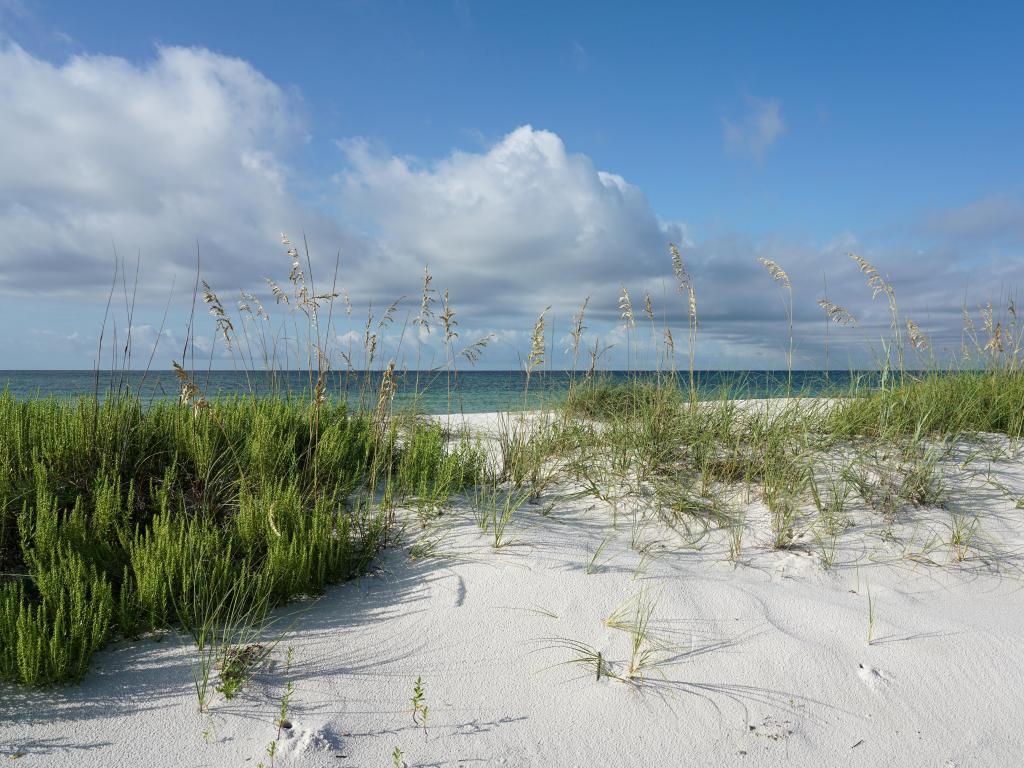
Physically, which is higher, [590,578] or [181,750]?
[590,578]

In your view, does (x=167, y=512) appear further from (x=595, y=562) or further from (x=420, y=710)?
(x=595, y=562)

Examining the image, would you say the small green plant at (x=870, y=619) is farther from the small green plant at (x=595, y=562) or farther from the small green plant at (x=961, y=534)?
the small green plant at (x=595, y=562)

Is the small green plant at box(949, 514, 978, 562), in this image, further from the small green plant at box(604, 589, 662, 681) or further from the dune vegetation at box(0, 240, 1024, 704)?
the small green plant at box(604, 589, 662, 681)

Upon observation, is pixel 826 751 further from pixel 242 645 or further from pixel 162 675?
pixel 162 675

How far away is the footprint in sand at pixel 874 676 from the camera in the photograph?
2.59m

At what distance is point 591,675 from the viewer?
2.53 metres

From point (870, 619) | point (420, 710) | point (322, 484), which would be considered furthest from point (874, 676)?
point (322, 484)

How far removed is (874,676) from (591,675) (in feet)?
3.98

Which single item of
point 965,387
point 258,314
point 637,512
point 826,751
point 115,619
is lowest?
point 826,751

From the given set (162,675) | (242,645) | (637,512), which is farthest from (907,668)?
(162,675)

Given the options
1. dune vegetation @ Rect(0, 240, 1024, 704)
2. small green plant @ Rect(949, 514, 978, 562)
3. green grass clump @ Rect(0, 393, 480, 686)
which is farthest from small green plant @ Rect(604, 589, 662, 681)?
small green plant @ Rect(949, 514, 978, 562)

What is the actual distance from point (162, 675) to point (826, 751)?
2.54 metres

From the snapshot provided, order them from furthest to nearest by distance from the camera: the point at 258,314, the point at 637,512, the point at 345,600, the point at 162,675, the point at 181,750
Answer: the point at 258,314, the point at 637,512, the point at 345,600, the point at 162,675, the point at 181,750

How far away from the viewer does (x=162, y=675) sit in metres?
2.47
